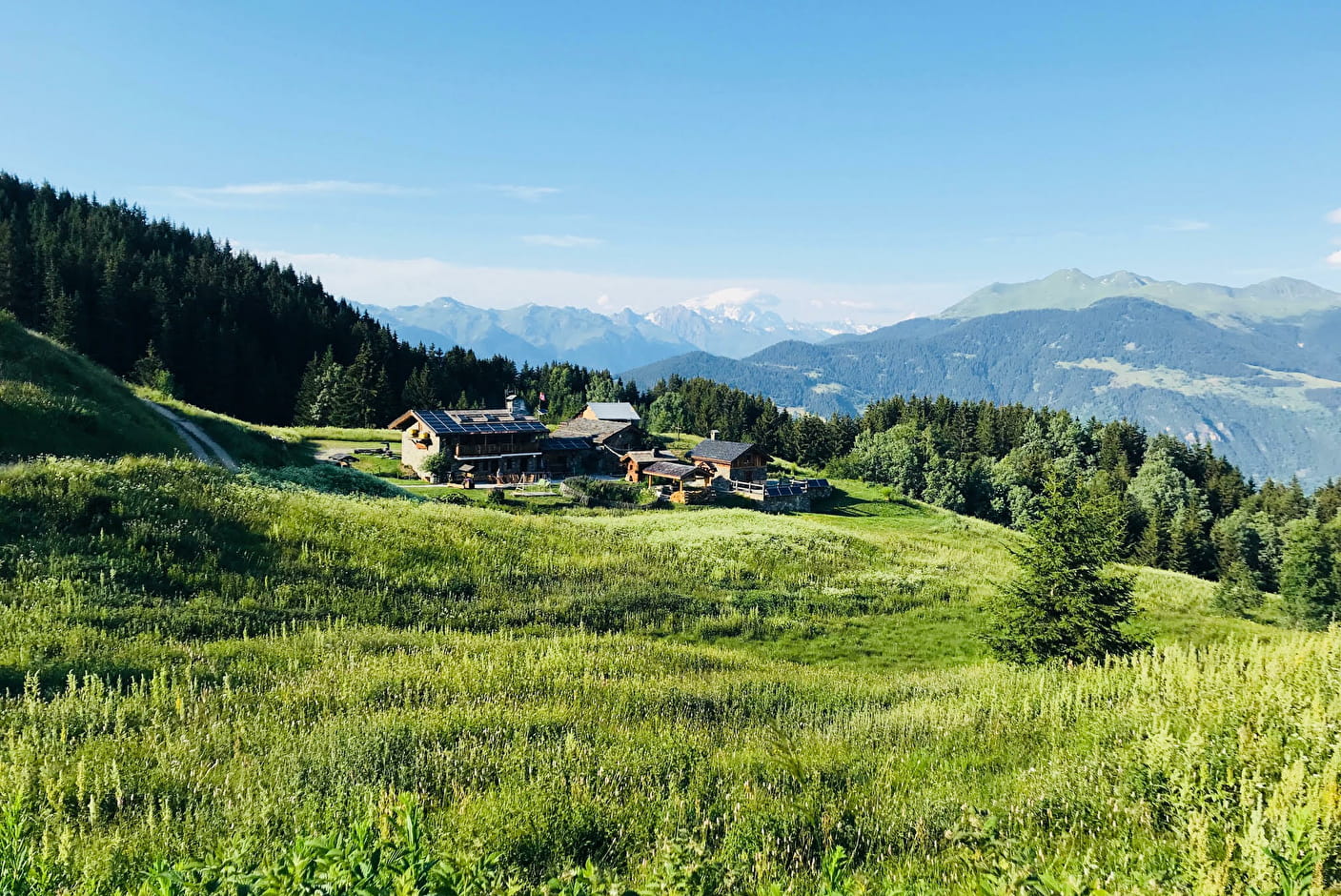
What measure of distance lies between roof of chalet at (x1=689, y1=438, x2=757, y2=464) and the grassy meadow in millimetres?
66491

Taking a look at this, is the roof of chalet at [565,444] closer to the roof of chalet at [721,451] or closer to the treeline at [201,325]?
the roof of chalet at [721,451]

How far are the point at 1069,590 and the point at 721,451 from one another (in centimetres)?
7095

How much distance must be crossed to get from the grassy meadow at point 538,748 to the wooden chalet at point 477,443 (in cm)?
5168

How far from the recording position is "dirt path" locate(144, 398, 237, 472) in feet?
141

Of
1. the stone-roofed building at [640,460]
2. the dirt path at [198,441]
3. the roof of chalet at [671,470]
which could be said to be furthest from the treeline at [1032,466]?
the dirt path at [198,441]

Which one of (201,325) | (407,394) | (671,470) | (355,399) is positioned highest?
(201,325)

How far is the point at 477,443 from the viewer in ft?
247

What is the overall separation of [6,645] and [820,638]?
859 inches

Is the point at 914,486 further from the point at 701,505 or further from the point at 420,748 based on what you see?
the point at 420,748

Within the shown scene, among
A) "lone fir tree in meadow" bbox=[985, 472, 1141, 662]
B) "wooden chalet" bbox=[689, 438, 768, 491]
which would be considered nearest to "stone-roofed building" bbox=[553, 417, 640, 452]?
"wooden chalet" bbox=[689, 438, 768, 491]

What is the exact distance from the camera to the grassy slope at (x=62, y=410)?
101 feet

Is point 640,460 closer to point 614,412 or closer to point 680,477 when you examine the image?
point 680,477

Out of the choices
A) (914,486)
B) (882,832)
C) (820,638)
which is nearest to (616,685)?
(882,832)

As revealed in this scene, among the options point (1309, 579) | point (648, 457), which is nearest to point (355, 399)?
point (648, 457)
